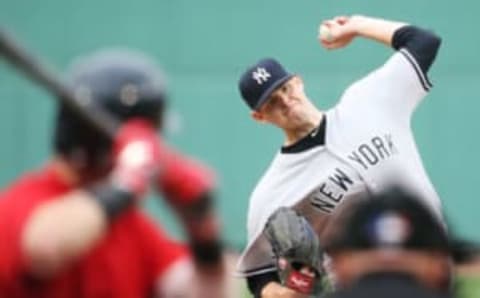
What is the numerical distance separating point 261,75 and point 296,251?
119 centimetres

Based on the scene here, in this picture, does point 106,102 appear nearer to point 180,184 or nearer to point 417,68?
point 180,184

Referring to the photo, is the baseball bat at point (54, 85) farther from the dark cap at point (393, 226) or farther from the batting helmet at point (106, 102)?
the dark cap at point (393, 226)

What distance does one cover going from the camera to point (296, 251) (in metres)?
7.23

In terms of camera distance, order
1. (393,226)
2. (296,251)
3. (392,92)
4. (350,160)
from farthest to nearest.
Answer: (392,92)
(350,160)
(296,251)
(393,226)

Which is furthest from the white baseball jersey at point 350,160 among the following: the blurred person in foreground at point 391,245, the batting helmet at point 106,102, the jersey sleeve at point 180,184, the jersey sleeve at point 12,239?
the blurred person in foreground at point 391,245

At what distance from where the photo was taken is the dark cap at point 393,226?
12.2ft

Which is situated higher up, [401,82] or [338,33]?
[338,33]

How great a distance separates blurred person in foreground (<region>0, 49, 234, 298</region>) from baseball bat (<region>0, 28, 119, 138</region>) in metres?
0.04

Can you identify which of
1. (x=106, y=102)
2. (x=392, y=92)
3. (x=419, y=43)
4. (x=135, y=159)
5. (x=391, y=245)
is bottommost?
(x=391, y=245)

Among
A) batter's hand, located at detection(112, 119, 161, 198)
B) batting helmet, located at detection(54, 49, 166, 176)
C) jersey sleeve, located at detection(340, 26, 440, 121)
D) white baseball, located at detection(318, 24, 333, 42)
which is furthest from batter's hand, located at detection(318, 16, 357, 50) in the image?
batter's hand, located at detection(112, 119, 161, 198)

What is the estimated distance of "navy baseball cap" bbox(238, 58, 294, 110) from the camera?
26.5 feet

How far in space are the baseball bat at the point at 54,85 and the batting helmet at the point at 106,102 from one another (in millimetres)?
61

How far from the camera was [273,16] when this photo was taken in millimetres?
16000

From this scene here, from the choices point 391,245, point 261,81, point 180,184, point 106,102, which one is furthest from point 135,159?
point 261,81
